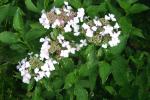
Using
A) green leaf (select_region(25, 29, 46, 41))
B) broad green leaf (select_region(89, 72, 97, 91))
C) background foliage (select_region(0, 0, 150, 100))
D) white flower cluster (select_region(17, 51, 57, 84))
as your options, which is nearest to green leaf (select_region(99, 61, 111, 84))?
background foliage (select_region(0, 0, 150, 100))

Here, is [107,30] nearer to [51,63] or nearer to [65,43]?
[65,43]

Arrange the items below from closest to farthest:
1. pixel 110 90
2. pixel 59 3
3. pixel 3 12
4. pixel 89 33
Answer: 1. pixel 89 33
2. pixel 59 3
3. pixel 110 90
4. pixel 3 12

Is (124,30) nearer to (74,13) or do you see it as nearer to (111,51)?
(111,51)

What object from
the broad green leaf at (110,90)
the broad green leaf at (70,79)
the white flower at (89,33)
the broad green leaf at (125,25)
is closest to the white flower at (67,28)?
the white flower at (89,33)

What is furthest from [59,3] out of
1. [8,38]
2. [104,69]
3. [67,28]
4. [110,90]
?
[110,90]

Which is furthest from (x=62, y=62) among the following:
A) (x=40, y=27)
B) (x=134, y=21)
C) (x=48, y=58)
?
(x=134, y=21)
